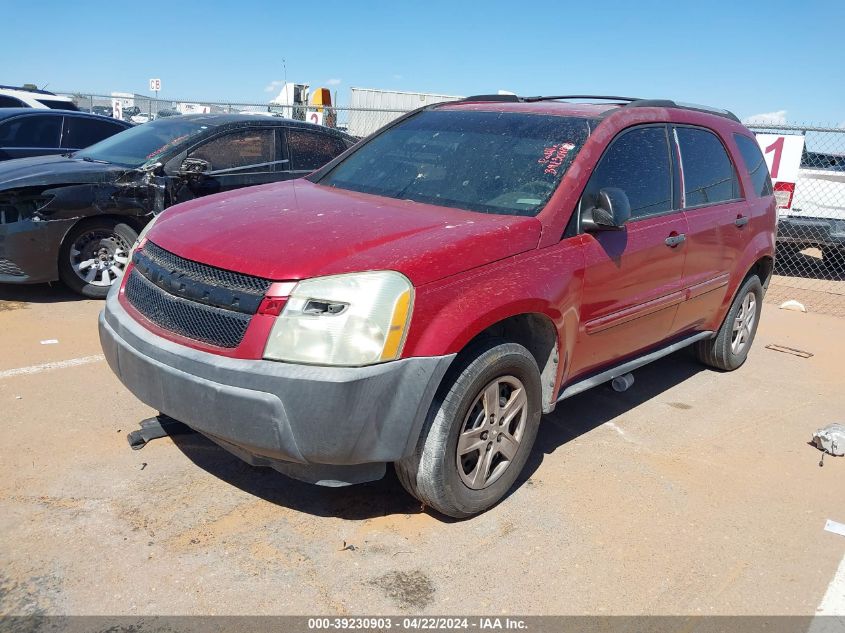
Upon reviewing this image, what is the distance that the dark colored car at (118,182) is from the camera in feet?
19.8

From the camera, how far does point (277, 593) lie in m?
2.69

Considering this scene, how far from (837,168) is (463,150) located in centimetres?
793

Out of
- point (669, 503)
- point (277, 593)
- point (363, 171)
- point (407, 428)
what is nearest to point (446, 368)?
point (407, 428)

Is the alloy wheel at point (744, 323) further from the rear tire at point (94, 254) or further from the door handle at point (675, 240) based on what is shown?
the rear tire at point (94, 254)

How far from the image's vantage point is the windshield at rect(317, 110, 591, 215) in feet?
11.9

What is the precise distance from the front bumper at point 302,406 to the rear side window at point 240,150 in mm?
4179

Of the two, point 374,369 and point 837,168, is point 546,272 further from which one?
point 837,168

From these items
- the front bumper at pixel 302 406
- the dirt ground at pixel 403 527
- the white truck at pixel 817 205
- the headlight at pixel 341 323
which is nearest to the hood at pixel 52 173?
the dirt ground at pixel 403 527

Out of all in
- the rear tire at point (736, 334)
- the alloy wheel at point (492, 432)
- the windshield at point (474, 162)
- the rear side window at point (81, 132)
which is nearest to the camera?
the alloy wheel at point (492, 432)

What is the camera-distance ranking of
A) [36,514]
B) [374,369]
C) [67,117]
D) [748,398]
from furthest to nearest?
[67,117] → [748,398] → [36,514] → [374,369]

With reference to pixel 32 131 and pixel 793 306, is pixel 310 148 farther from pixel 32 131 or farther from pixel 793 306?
pixel 793 306

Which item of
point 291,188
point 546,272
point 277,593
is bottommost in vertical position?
point 277,593

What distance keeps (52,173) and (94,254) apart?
0.77m

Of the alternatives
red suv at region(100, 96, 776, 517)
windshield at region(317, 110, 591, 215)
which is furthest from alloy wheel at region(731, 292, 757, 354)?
windshield at region(317, 110, 591, 215)
